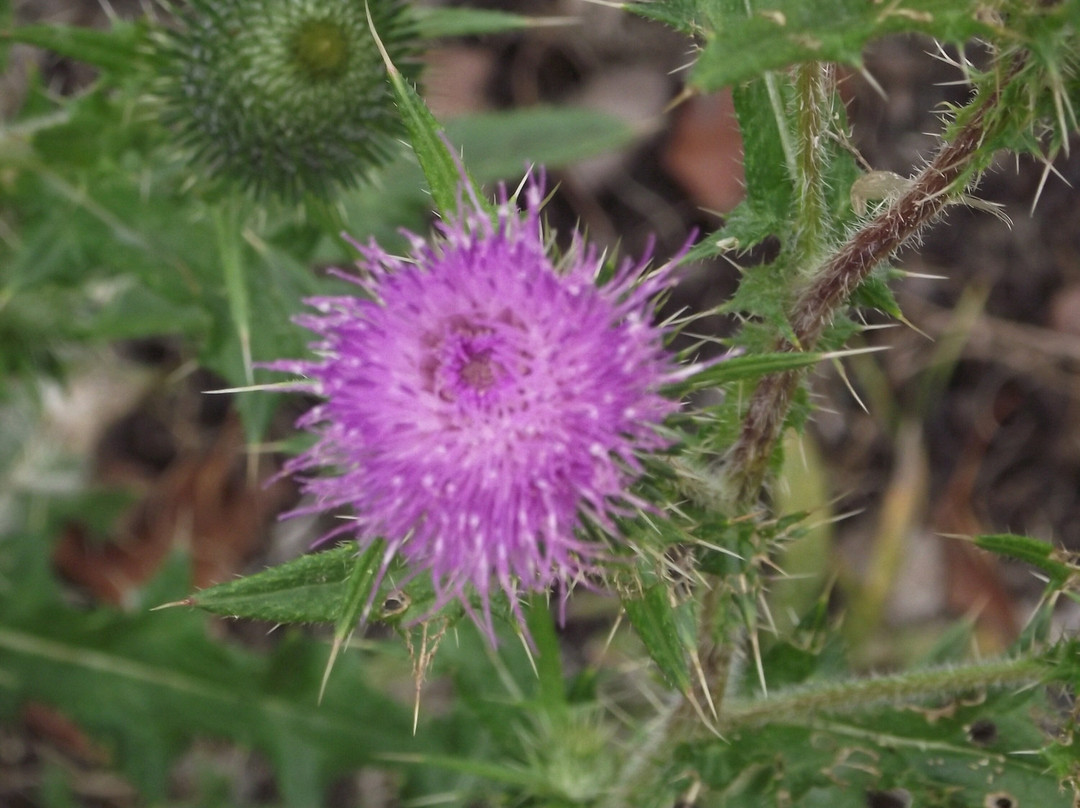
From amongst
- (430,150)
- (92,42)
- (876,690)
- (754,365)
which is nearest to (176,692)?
(92,42)

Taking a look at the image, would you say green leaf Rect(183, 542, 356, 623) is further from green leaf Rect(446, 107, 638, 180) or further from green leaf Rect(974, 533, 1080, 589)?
green leaf Rect(446, 107, 638, 180)

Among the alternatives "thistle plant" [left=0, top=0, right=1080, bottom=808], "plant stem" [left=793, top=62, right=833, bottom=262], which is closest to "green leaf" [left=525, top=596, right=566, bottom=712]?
"thistle plant" [left=0, top=0, right=1080, bottom=808]

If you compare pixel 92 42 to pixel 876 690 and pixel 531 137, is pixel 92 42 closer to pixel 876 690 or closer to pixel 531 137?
pixel 531 137

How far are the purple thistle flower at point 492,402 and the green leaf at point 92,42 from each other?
2.06 m

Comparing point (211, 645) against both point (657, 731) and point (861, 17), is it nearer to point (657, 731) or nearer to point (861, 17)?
point (657, 731)

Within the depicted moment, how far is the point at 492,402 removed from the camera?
2334 millimetres

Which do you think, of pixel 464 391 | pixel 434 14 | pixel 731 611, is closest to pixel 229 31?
pixel 434 14

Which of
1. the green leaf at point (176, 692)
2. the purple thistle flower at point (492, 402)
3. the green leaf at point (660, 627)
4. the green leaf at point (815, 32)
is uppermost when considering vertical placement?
the green leaf at point (815, 32)

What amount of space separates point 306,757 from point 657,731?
6.18 ft

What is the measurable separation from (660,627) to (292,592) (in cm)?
89

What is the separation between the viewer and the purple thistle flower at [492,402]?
232cm

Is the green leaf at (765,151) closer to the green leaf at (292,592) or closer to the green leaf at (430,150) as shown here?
the green leaf at (430,150)

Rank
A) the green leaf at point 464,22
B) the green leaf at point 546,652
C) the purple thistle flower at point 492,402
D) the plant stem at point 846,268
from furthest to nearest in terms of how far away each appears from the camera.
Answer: the green leaf at point 464,22 → the green leaf at point 546,652 → the plant stem at point 846,268 → the purple thistle flower at point 492,402

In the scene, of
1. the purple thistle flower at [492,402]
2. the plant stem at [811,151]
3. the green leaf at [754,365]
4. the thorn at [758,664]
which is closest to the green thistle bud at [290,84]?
the purple thistle flower at [492,402]
